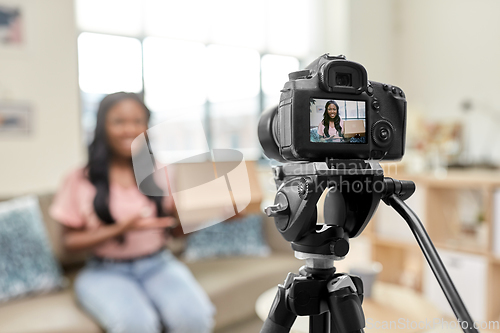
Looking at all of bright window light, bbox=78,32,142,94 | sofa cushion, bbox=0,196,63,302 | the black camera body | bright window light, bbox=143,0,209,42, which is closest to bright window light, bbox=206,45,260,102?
bright window light, bbox=143,0,209,42

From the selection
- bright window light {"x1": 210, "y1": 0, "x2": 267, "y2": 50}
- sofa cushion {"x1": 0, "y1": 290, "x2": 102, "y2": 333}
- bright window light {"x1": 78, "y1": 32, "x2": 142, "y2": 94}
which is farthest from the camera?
bright window light {"x1": 210, "y1": 0, "x2": 267, "y2": 50}

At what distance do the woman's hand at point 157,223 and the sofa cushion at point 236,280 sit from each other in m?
0.34

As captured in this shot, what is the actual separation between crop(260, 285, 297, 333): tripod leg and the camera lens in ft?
0.93

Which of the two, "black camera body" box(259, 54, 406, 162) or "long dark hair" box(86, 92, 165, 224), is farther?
"long dark hair" box(86, 92, 165, 224)

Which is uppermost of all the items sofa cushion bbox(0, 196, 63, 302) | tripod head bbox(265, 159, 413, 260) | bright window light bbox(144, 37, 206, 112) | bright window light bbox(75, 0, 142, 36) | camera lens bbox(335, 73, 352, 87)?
bright window light bbox(75, 0, 142, 36)

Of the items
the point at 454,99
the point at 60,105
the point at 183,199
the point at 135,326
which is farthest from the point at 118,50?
the point at 454,99

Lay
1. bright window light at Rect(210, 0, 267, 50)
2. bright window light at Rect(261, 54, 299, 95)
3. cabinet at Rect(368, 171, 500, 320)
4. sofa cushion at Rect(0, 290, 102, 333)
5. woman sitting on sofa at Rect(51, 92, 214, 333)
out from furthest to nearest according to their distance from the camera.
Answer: bright window light at Rect(261, 54, 299, 95) → bright window light at Rect(210, 0, 267, 50) → cabinet at Rect(368, 171, 500, 320) → woman sitting on sofa at Rect(51, 92, 214, 333) → sofa cushion at Rect(0, 290, 102, 333)

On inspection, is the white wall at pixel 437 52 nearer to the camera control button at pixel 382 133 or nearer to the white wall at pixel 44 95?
the white wall at pixel 44 95

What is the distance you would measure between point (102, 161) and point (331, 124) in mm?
1283

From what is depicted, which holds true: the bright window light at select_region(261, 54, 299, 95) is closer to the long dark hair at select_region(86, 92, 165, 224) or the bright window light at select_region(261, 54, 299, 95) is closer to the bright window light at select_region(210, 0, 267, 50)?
the bright window light at select_region(210, 0, 267, 50)

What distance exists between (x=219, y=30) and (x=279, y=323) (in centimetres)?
289

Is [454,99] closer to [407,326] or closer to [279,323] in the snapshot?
[407,326]

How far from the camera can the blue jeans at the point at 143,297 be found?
1.35 m

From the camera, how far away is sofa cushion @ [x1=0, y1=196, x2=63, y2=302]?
148cm
